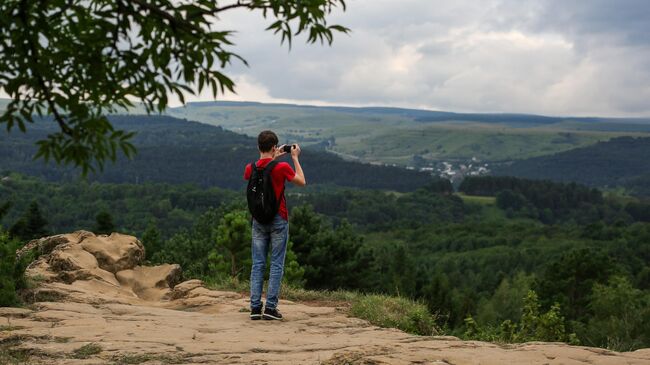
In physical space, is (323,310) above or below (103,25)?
below

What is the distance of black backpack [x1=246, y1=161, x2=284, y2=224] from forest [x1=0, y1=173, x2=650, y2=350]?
13.2 feet

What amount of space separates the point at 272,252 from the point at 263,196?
37.6 inches

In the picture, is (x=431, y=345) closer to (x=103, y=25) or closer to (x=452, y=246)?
(x=103, y=25)

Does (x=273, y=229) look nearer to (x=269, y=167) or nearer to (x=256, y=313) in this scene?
(x=269, y=167)

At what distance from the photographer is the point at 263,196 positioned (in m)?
9.20

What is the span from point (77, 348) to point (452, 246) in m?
118

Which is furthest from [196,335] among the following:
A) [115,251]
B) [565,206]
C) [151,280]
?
[565,206]

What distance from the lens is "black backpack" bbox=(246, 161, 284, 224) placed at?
9.20 m

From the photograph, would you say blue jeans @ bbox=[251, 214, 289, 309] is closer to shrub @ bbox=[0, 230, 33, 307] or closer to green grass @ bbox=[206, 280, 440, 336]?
green grass @ bbox=[206, 280, 440, 336]

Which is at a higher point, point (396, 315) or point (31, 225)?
point (396, 315)

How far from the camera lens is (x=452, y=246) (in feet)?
399

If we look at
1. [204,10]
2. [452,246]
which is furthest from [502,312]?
[204,10]

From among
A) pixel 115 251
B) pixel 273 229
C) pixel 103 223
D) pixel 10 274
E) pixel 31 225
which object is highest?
pixel 273 229

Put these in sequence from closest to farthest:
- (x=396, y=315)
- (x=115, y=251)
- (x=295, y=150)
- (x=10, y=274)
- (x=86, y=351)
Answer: (x=86, y=351)
(x=295, y=150)
(x=10, y=274)
(x=396, y=315)
(x=115, y=251)
